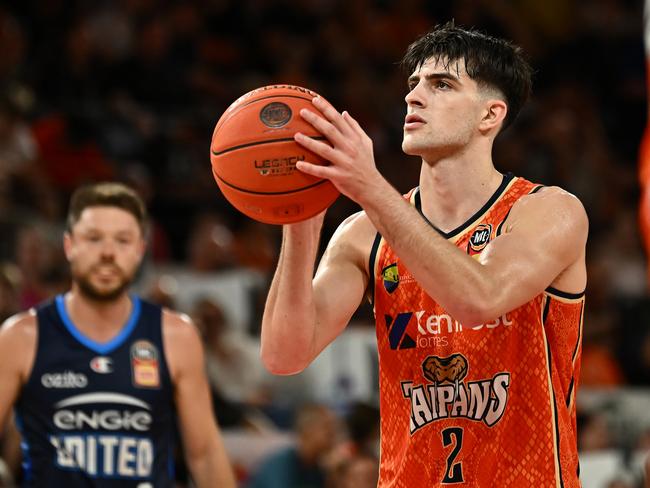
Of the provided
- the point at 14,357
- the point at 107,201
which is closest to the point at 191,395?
the point at 14,357

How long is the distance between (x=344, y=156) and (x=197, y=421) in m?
2.31

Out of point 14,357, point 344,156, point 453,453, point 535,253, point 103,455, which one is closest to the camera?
point 344,156

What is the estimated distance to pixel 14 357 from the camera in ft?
17.0

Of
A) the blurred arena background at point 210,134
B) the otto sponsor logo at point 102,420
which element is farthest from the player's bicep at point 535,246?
the blurred arena background at point 210,134

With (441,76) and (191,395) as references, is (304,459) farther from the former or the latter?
(441,76)

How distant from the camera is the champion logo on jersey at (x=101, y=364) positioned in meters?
5.28

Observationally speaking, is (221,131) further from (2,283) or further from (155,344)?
(2,283)

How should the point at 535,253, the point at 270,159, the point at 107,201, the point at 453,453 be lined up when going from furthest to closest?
the point at 107,201 < the point at 453,453 < the point at 535,253 < the point at 270,159

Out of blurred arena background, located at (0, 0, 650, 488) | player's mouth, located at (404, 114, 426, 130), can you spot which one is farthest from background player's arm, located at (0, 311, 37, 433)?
player's mouth, located at (404, 114, 426, 130)

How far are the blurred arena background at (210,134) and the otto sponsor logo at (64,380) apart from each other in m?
1.50

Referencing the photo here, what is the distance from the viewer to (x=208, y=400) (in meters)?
5.31

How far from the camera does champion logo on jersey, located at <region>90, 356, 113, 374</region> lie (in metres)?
5.28

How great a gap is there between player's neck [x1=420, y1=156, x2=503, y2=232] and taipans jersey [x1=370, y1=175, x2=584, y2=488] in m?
0.05

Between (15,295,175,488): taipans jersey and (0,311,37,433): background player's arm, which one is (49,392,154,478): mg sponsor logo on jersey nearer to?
(15,295,175,488): taipans jersey
